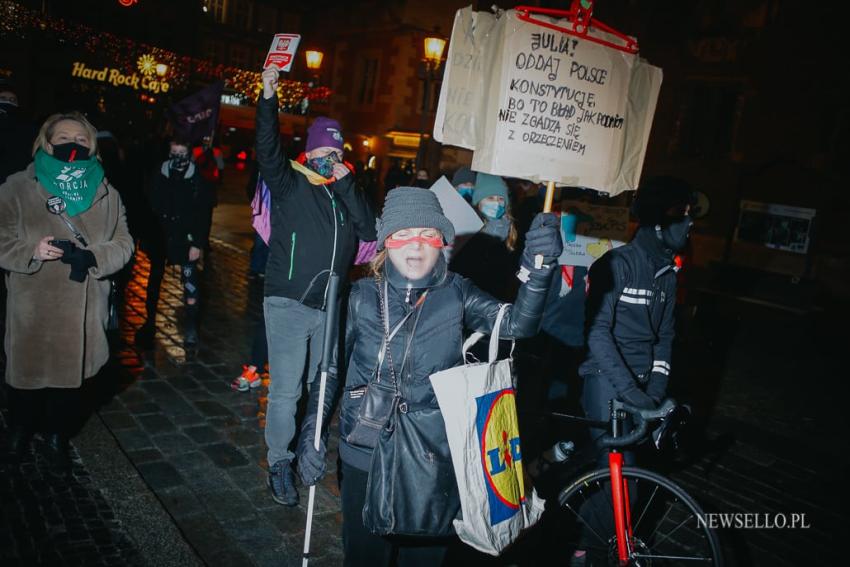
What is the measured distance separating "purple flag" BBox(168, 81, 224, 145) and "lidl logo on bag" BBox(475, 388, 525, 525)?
218 inches

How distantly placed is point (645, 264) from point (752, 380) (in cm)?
625

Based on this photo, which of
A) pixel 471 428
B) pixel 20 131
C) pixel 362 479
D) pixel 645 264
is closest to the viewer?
pixel 471 428

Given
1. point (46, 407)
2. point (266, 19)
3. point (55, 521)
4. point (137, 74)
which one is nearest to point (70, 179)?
point (46, 407)

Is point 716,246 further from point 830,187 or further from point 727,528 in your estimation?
point 727,528

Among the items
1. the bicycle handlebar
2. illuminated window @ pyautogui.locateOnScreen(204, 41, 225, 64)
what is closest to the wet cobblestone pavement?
the bicycle handlebar

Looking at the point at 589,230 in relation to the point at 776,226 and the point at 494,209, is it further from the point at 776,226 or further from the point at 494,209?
the point at 776,226

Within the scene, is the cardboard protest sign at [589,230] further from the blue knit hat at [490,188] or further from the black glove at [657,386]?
the black glove at [657,386]


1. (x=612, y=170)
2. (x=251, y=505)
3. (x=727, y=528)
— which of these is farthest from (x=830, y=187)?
(x=251, y=505)

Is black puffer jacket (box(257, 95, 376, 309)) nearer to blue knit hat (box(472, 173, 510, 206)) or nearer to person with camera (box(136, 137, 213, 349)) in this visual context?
blue knit hat (box(472, 173, 510, 206))

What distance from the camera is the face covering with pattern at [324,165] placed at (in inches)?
152

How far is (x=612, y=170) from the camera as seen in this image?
3.10m

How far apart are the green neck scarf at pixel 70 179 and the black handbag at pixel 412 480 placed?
262cm

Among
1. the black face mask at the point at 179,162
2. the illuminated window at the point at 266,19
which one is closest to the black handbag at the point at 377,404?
the black face mask at the point at 179,162

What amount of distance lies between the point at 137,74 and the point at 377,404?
56.8ft
